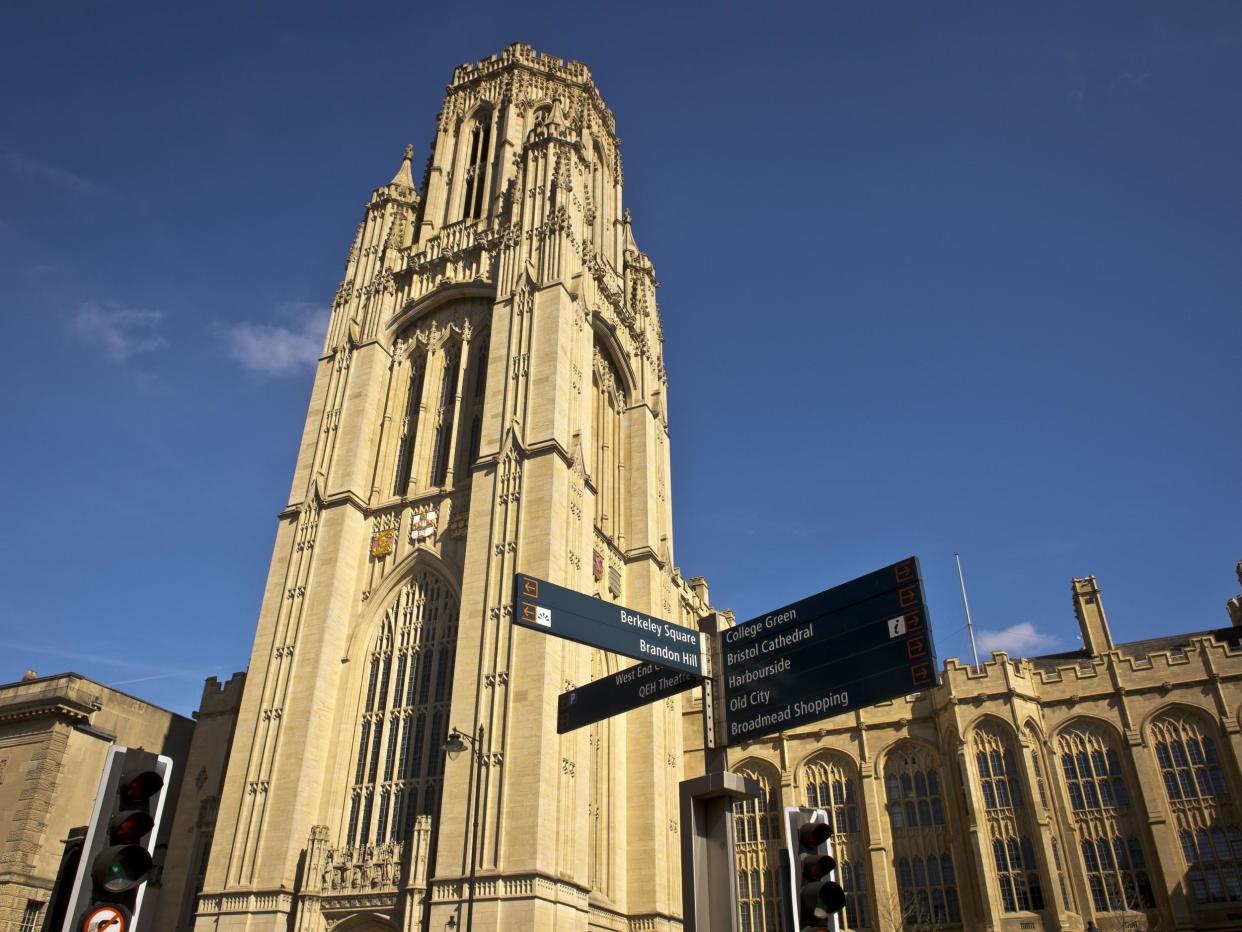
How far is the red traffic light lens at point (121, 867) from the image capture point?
6336 millimetres

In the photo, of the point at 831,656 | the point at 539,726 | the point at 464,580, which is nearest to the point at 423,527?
the point at 464,580

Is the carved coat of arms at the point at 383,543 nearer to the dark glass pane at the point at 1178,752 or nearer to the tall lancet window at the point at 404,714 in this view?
the tall lancet window at the point at 404,714

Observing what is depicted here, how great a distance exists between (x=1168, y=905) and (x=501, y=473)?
83.1 feet

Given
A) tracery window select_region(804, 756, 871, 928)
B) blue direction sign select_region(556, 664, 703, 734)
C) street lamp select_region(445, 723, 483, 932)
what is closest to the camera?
blue direction sign select_region(556, 664, 703, 734)

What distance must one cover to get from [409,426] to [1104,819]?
2980 cm

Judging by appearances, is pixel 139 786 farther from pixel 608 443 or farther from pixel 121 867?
pixel 608 443

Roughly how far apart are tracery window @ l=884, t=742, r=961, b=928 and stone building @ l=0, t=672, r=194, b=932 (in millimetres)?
25011

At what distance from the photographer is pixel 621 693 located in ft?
37.8

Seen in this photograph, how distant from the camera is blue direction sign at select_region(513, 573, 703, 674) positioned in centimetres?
1022

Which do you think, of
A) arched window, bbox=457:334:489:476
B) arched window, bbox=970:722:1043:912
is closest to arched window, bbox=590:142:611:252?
arched window, bbox=457:334:489:476

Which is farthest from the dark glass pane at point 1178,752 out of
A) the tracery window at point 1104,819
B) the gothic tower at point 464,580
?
the gothic tower at point 464,580

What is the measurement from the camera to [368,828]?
2973cm

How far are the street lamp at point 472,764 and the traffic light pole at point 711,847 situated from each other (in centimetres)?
1543

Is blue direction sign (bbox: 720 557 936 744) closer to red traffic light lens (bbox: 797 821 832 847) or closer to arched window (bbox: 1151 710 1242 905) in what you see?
red traffic light lens (bbox: 797 821 832 847)
